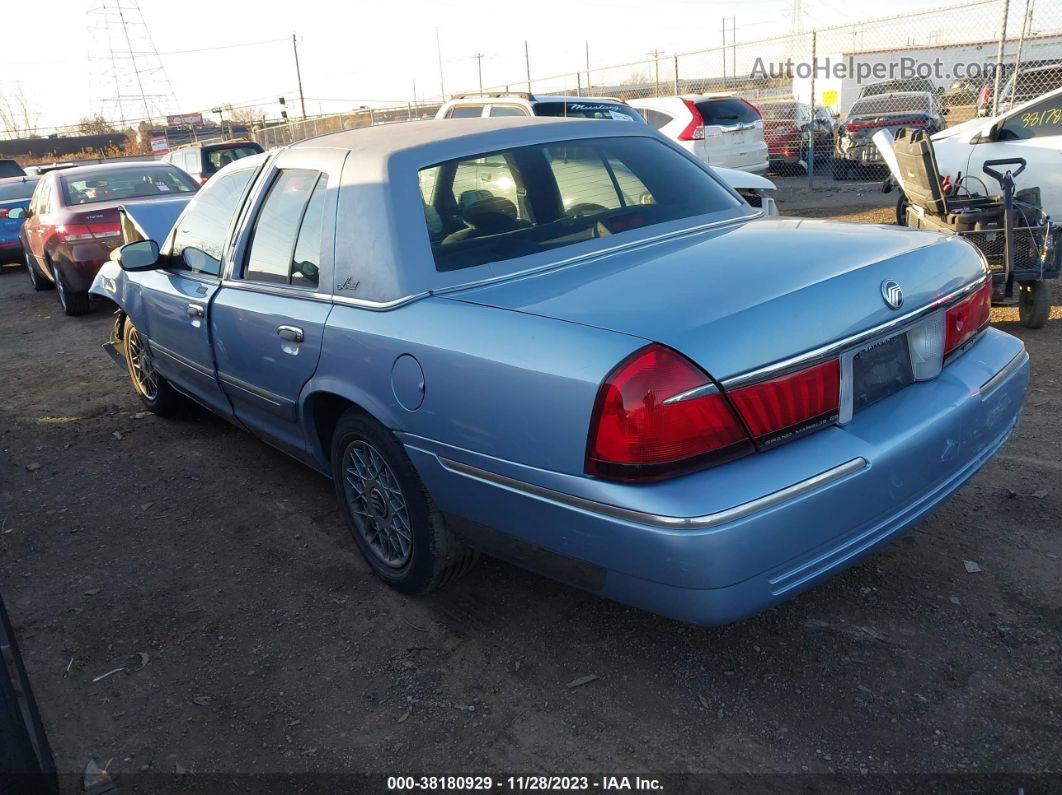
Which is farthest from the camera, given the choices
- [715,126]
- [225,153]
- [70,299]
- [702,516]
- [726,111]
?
[225,153]

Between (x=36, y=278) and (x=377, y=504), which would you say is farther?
(x=36, y=278)

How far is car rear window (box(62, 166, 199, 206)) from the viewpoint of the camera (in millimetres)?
9492

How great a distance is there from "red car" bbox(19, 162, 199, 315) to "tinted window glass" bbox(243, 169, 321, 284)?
562 centimetres

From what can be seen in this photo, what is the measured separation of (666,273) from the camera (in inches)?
106

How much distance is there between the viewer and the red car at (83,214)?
29.5 ft

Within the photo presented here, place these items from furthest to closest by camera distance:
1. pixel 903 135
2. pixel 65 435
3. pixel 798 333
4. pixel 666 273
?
1. pixel 903 135
2. pixel 65 435
3. pixel 666 273
4. pixel 798 333

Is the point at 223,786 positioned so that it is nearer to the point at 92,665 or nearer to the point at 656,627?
the point at 92,665

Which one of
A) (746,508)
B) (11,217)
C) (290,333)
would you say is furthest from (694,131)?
(746,508)

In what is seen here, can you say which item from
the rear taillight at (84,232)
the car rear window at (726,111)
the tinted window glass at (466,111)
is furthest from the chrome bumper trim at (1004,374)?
the car rear window at (726,111)

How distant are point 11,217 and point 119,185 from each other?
5136 millimetres

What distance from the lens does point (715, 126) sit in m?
13.5

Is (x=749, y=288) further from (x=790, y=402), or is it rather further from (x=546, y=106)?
(x=546, y=106)

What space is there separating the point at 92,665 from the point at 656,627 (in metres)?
1.98

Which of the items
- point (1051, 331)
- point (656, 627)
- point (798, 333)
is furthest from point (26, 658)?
point (1051, 331)
